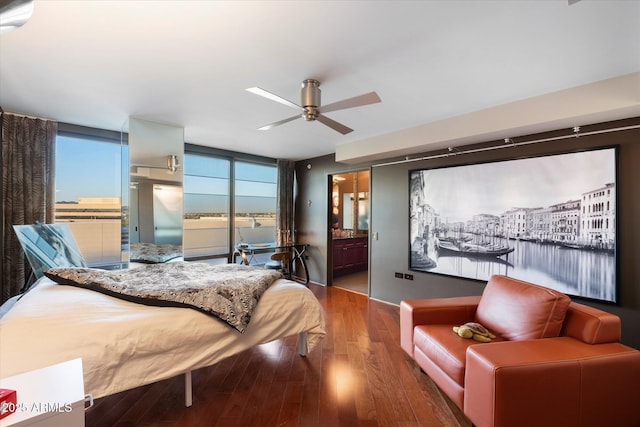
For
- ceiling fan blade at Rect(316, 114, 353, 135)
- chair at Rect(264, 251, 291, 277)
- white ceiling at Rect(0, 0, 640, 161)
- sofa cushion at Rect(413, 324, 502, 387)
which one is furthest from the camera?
chair at Rect(264, 251, 291, 277)

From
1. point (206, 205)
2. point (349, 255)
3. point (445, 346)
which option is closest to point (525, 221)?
point (445, 346)

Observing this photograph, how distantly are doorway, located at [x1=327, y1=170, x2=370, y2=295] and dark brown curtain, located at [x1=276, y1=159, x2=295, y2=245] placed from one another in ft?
2.99

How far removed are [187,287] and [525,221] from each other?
347 cm

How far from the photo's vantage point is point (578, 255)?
2.67 metres

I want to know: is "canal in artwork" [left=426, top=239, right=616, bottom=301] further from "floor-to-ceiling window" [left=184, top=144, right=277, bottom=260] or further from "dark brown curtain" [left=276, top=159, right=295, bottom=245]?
"floor-to-ceiling window" [left=184, top=144, right=277, bottom=260]

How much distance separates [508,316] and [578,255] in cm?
131

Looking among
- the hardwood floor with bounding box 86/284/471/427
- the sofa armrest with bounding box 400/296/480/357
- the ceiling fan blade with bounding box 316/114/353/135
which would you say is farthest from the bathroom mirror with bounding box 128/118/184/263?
the sofa armrest with bounding box 400/296/480/357

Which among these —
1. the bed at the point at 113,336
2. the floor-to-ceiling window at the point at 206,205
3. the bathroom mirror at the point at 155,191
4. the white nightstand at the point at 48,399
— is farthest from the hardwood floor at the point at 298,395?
the floor-to-ceiling window at the point at 206,205

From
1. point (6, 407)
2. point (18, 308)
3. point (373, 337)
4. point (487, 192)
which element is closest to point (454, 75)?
→ point (487, 192)

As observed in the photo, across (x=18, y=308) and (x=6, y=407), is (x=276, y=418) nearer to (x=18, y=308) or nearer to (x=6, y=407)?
(x=6, y=407)

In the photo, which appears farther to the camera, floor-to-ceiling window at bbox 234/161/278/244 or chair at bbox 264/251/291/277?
floor-to-ceiling window at bbox 234/161/278/244

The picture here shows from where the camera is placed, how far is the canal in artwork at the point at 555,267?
2.55 metres

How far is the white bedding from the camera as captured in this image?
1.46 m

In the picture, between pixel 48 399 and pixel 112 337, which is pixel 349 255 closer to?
pixel 112 337
